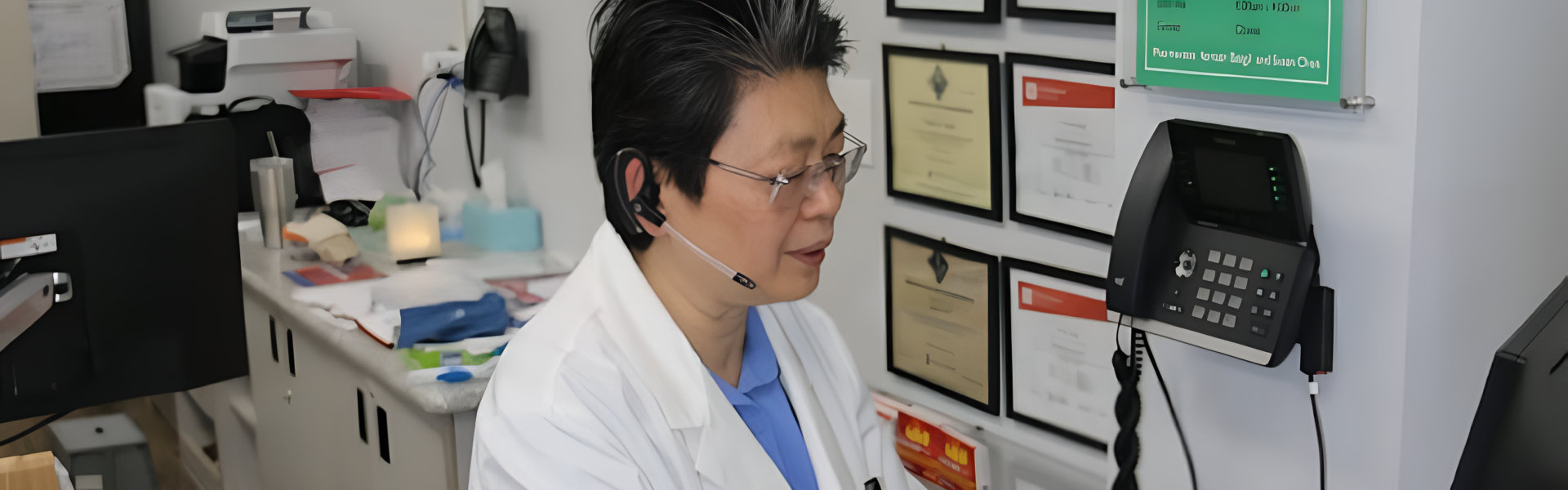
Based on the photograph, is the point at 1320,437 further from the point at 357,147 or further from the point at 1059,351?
the point at 357,147

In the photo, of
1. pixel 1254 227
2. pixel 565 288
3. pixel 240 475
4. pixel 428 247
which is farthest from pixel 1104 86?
pixel 240 475

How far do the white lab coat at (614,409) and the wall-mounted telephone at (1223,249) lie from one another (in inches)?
15.3

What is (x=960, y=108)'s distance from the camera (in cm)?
207

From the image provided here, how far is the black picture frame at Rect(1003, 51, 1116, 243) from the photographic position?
1.83 metres

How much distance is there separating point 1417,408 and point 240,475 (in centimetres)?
295

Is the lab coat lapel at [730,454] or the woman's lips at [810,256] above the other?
the woman's lips at [810,256]

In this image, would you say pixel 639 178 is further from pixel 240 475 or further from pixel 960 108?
pixel 240 475

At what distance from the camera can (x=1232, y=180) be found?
51.4 inches

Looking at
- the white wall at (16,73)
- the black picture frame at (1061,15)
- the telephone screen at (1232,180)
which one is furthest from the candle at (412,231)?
the telephone screen at (1232,180)

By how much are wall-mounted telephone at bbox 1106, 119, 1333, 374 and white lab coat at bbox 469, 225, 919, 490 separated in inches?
15.3

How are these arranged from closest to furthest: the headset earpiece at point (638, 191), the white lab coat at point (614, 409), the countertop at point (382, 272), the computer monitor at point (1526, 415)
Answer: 1. the computer monitor at point (1526, 415)
2. the white lab coat at point (614, 409)
3. the headset earpiece at point (638, 191)
4. the countertop at point (382, 272)

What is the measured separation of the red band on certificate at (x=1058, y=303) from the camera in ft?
6.19

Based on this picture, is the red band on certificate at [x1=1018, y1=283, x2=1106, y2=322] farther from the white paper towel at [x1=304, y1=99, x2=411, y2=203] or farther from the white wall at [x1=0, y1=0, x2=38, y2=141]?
the white wall at [x1=0, y1=0, x2=38, y2=141]

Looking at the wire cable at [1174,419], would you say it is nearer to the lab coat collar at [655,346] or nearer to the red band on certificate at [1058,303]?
the red band on certificate at [1058,303]
